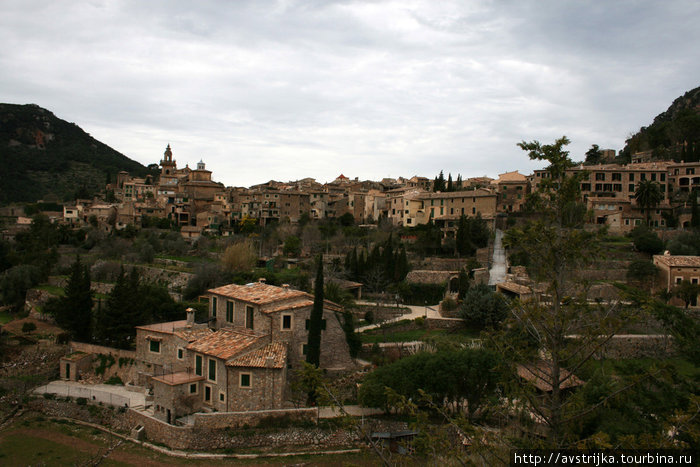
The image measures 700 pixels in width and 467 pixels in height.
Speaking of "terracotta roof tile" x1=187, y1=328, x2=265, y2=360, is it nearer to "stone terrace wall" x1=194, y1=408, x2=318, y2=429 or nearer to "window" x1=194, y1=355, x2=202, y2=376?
"window" x1=194, y1=355, x2=202, y2=376

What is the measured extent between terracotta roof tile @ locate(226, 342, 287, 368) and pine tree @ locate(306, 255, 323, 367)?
4.06 ft

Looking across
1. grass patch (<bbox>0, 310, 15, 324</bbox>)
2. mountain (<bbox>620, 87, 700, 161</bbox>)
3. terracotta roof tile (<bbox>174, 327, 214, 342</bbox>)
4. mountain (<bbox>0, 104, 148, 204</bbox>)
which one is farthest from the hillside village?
mountain (<bbox>0, 104, 148, 204</bbox>)

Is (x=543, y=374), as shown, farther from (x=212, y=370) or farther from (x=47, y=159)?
(x=47, y=159)

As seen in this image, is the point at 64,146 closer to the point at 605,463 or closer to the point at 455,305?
the point at 455,305

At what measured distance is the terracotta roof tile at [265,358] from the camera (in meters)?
20.6

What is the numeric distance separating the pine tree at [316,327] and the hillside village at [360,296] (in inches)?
14.2

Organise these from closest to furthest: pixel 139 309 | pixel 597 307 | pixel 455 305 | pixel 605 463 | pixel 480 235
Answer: pixel 605 463
pixel 597 307
pixel 139 309
pixel 455 305
pixel 480 235

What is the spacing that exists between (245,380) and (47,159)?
101307 mm

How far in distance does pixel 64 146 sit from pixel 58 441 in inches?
4261

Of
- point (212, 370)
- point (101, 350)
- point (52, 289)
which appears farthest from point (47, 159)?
point (212, 370)

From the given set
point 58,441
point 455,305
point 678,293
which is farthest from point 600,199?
point 58,441

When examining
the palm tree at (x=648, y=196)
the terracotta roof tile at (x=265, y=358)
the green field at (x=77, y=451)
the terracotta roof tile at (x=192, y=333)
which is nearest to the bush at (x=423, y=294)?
the terracotta roof tile at (x=192, y=333)

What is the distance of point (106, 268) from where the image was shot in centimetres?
4375

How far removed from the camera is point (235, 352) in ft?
69.3
